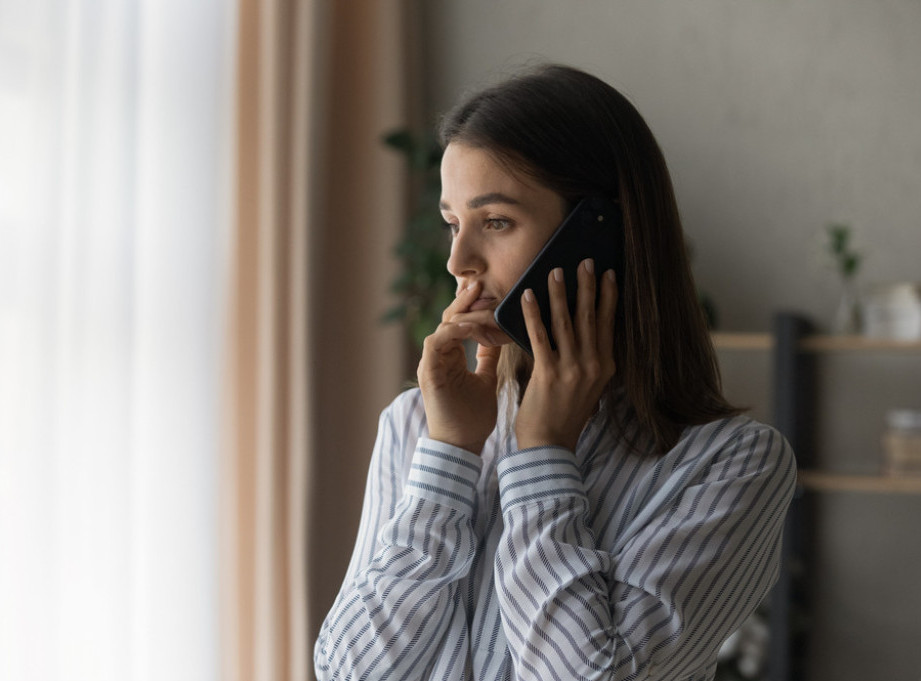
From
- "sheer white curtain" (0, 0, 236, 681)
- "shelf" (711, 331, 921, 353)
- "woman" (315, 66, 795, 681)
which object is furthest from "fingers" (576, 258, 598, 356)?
"shelf" (711, 331, 921, 353)

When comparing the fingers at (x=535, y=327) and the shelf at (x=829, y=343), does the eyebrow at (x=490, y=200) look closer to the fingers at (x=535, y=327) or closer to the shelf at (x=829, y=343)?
the fingers at (x=535, y=327)

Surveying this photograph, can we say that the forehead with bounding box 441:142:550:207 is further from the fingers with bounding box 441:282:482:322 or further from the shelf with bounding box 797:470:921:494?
the shelf with bounding box 797:470:921:494

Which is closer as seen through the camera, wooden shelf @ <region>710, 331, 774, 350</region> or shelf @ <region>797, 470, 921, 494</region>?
shelf @ <region>797, 470, 921, 494</region>

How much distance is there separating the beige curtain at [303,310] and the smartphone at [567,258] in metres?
1.42

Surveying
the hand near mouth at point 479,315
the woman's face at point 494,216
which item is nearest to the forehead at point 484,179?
the woman's face at point 494,216

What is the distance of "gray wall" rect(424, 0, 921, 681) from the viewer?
9.32 ft

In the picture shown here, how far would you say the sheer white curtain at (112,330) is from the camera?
1.78 meters

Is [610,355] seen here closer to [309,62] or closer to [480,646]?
[480,646]

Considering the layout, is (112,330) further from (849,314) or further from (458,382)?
(849,314)

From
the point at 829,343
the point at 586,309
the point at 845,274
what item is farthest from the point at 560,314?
the point at 845,274

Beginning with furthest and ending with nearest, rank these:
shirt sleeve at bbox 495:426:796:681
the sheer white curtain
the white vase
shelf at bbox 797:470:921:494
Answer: the white vase, shelf at bbox 797:470:921:494, the sheer white curtain, shirt sleeve at bbox 495:426:796:681

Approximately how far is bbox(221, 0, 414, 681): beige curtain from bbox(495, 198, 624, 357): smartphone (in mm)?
1425

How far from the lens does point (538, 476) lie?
965mm

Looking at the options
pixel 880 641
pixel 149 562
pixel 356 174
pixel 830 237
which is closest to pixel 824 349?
pixel 830 237
